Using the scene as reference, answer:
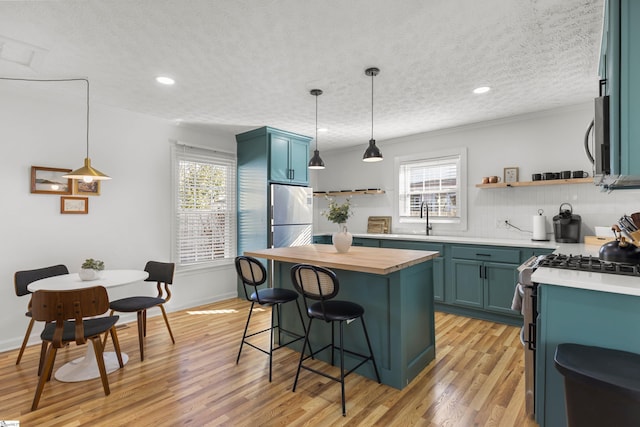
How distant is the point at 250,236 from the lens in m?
4.90

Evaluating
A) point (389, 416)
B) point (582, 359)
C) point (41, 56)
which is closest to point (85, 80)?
point (41, 56)

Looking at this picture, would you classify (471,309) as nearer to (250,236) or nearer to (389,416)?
(389,416)

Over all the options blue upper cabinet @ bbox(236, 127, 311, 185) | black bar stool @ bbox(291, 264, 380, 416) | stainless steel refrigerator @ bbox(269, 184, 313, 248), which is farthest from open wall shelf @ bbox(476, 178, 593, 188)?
black bar stool @ bbox(291, 264, 380, 416)

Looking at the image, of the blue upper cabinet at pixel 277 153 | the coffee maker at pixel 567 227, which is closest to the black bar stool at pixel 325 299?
the blue upper cabinet at pixel 277 153

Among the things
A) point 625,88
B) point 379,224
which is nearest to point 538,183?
point 379,224

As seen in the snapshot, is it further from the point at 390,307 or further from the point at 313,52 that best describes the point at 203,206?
the point at 390,307

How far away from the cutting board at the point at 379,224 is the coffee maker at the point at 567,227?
2369 millimetres

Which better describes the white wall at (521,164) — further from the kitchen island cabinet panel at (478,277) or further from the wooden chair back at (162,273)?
the wooden chair back at (162,273)

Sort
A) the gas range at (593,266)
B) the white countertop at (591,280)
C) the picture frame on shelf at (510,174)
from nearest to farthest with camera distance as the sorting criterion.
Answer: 1. the white countertop at (591,280)
2. the gas range at (593,266)
3. the picture frame on shelf at (510,174)

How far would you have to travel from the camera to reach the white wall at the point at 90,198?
320 cm

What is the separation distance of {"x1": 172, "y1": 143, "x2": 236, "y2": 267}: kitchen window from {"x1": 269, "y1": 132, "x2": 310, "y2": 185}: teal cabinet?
2.59 feet

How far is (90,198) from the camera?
3.70 m

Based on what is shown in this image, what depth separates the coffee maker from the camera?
364 cm

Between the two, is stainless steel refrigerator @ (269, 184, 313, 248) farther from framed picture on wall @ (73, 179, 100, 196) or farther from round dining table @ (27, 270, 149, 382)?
framed picture on wall @ (73, 179, 100, 196)
